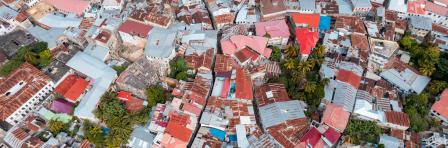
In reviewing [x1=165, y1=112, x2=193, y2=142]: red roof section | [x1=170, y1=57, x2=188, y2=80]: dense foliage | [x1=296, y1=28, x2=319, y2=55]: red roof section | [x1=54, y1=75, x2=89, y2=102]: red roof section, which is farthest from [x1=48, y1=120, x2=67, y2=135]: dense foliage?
[x1=296, y1=28, x2=319, y2=55]: red roof section

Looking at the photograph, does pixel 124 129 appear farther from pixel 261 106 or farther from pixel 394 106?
pixel 394 106

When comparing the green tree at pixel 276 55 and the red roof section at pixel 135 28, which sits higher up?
the red roof section at pixel 135 28

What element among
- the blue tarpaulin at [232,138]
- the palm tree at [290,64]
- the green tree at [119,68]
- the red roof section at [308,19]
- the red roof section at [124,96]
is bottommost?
the blue tarpaulin at [232,138]

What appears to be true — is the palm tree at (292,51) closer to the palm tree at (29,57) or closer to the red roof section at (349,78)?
the red roof section at (349,78)

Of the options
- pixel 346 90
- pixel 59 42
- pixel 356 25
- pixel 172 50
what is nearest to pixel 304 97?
pixel 346 90

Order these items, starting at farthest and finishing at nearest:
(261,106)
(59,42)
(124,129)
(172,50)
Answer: (59,42) → (172,50) → (261,106) → (124,129)

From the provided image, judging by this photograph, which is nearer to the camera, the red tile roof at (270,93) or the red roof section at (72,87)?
the red tile roof at (270,93)

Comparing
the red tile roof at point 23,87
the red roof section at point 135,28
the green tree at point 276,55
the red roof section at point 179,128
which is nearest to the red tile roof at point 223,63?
the green tree at point 276,55

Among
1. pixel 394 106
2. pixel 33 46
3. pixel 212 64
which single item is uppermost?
pixel 33 46
